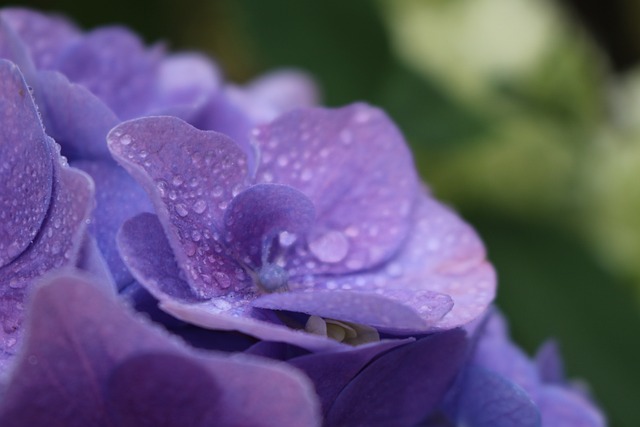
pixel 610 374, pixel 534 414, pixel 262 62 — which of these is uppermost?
pixel 534 414

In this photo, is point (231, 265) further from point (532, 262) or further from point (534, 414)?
point (532, 262)

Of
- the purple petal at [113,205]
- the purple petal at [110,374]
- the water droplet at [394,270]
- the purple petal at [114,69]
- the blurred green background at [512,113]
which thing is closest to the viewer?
the purple petal at [110,374]

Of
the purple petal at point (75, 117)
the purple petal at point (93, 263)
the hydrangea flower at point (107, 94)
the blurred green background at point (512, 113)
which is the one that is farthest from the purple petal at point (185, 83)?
the blurred green background at point (512, 113)

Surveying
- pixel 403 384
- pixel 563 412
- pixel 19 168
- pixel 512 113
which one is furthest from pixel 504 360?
pixel 512 113

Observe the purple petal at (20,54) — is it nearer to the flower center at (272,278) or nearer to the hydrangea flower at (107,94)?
the hydrangea flower at (107,94)

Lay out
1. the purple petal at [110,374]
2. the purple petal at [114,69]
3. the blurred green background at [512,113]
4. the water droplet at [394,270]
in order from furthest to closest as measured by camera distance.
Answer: the blurred green background at [512,113], the purple petal at [114,69], the water droplet at [394,270], the purple petal at [110,374]

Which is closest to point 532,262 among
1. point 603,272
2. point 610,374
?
point 603,272

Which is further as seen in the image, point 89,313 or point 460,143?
point 460,143

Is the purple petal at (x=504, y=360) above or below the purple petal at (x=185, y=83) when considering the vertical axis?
below
